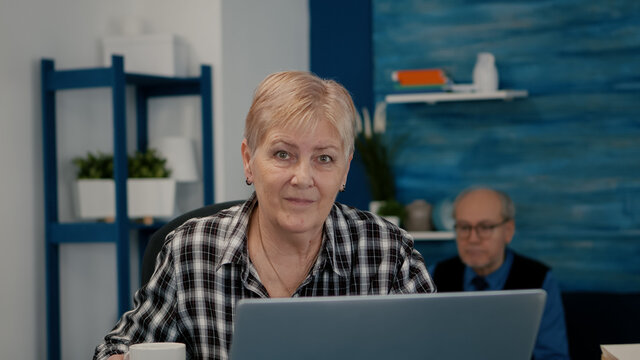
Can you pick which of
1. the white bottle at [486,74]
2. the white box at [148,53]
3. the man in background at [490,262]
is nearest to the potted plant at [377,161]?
the white bottle at [486,74]

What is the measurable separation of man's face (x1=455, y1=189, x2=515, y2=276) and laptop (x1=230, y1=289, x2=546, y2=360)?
204 centimetres

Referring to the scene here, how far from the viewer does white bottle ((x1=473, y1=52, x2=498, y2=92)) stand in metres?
3.70

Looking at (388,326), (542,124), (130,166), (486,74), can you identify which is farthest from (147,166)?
(388,326)

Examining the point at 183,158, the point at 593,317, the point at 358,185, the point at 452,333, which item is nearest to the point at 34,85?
the point at 183,158

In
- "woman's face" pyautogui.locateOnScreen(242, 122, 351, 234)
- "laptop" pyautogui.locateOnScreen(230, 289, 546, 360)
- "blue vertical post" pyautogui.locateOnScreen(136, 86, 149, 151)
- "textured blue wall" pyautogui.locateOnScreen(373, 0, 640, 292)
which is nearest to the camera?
"laptop" pyautogui.locateOnScreen(230, 289, 546, 360)

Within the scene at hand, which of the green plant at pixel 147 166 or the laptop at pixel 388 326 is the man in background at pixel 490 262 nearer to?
the green plant at pixel 147 166

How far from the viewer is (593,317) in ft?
10.4

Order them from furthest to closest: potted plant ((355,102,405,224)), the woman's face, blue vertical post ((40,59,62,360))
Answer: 1. potted plant ((355,102,405,224))
2. blue vertical post ((40,59,62,360))
3. the woman's face

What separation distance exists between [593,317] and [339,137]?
207 centimetres

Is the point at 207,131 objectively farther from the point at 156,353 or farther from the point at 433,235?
the point at 156,353

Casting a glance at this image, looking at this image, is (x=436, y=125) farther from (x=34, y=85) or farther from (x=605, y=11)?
(x=34, y=85)

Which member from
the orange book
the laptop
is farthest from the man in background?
the laptop

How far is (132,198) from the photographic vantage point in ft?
10.8

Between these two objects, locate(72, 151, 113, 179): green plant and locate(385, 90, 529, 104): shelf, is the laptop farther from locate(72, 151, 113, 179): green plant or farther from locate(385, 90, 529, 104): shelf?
locate(385, 90, 529, 104): shelf
